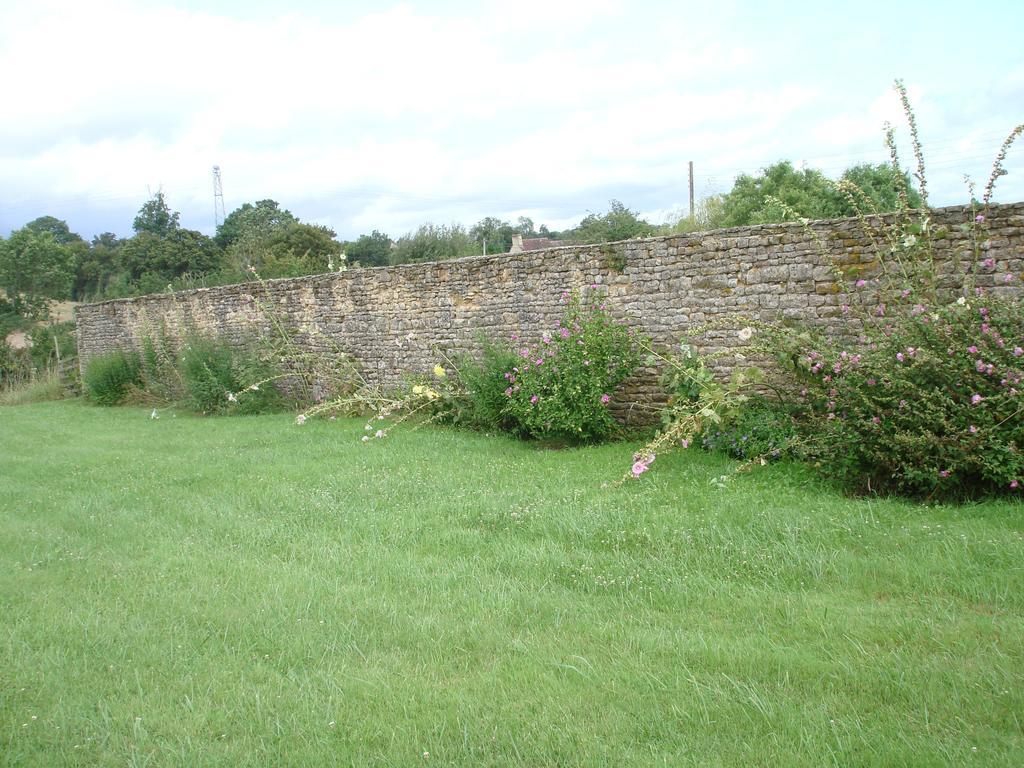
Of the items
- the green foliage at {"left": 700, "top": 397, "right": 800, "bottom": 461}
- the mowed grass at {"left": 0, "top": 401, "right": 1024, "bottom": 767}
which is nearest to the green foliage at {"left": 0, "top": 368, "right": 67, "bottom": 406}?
the mowed grass at {"left": 0, "top": 401, "right": 1024, "bottom": 767}

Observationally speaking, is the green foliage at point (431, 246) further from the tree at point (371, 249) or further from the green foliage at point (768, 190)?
the green foliage at point (768, 190)

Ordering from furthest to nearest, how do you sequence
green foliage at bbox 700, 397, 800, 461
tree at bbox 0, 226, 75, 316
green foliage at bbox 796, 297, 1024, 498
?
tree at bbox 0, 226, 75, 316 < green foliage at bbox 700, 397, 800, 461 < green foliage at bbox 796, 297, 1024, 498

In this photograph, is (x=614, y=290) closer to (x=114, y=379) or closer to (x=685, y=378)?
(x=685, y=378)

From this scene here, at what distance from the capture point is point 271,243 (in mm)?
34250

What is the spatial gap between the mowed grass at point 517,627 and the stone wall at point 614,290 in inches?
87.5

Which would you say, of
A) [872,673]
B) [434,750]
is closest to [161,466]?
[434,750]

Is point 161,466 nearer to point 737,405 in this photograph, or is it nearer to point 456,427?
point 456,427

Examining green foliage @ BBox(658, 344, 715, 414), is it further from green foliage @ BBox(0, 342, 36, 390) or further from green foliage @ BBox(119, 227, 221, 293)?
green foliage @ BBox(119, 227, 221, 293)

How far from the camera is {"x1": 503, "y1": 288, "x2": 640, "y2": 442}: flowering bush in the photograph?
8.44 meters

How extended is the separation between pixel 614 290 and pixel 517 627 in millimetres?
5984

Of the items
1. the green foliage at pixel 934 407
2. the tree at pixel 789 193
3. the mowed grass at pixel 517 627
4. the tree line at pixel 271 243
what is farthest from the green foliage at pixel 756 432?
the tree at pixel 789 193

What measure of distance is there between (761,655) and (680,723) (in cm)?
61

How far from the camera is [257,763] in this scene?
271 cm

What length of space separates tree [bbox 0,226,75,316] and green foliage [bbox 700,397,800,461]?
3163 centimetres
